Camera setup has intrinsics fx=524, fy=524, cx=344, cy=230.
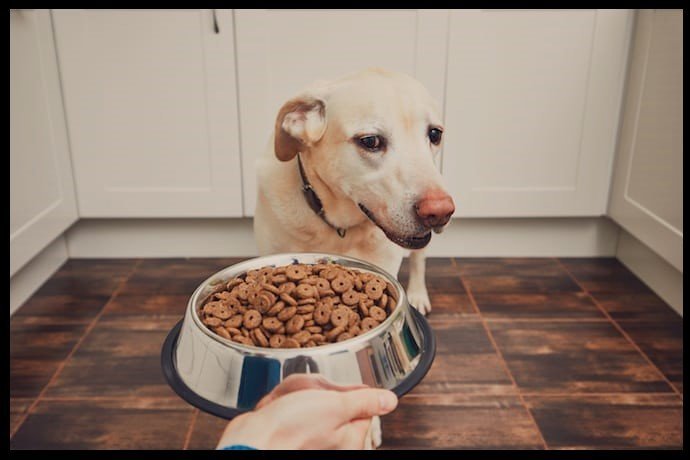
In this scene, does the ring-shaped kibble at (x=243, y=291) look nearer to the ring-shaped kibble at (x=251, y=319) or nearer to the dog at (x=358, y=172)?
the ring-shaped kibble at (x=251, y=319)

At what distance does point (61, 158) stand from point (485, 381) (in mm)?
1826

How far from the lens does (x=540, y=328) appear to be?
1.82 meters

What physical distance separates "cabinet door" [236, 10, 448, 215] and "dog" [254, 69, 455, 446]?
2.34 ft

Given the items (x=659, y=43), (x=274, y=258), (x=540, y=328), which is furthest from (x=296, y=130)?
(x=659, y=43)

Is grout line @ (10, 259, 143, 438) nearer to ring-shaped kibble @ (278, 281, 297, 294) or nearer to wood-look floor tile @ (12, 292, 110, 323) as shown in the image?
wood-look floor tile @ (12, 292, 110, 323)

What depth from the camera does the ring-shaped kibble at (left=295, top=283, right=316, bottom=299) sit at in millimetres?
791

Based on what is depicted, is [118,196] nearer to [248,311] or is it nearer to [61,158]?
[61,158]

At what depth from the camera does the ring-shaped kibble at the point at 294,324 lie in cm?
75

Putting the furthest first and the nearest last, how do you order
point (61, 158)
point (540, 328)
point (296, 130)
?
point (61, 158)
point (540, 328)
point (296, 130)

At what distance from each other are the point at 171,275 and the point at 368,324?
5.45 feet

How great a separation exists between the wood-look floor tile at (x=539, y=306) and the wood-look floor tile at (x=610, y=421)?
18.3 inches

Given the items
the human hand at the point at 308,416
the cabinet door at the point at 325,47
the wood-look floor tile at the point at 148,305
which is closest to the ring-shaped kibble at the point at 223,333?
the human hand at the point at 308,416

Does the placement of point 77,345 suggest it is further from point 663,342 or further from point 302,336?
point 663,342

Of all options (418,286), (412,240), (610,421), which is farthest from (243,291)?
(418,286)
